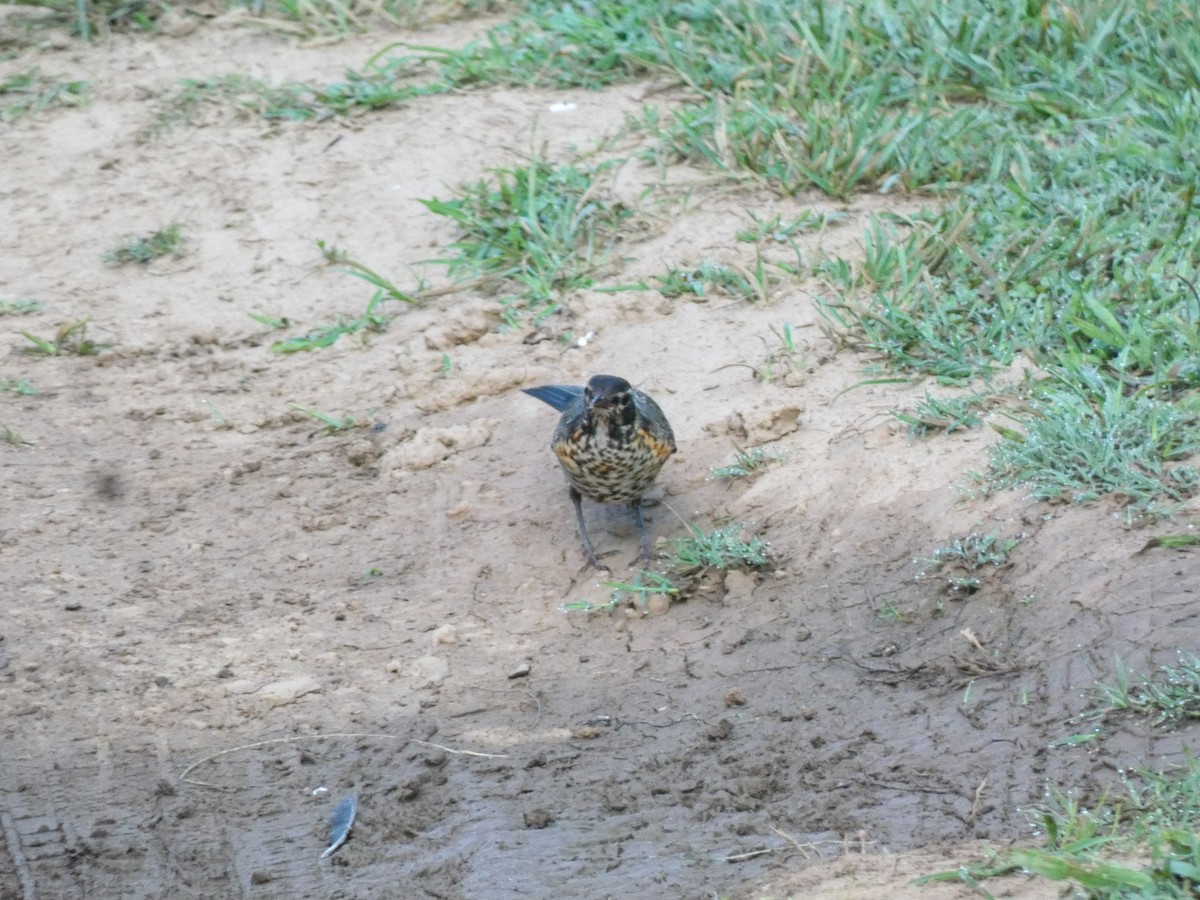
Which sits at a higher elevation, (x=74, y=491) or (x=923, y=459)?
(x=923, y=459)

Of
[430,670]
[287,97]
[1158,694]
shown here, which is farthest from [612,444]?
[287,97]

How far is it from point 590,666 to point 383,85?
4544 millimetres

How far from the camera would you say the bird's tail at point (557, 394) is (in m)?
5.86

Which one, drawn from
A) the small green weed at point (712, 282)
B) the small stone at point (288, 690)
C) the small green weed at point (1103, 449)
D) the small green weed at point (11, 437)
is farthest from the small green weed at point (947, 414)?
the small green weed at point (11, 437)

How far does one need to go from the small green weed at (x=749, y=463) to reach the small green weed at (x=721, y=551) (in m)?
0.29

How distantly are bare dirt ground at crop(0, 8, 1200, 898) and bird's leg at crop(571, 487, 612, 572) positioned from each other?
0.07 meters

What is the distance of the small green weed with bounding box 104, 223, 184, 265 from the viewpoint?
24.6ft

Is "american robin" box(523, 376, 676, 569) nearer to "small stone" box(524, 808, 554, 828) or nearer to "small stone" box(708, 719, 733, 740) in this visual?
"small stone" box(708, 719, 733, 740)

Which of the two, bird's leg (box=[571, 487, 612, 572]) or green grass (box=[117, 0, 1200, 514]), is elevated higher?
green grass (box=[117, 0, 1200, 514])

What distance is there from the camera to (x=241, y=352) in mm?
7012

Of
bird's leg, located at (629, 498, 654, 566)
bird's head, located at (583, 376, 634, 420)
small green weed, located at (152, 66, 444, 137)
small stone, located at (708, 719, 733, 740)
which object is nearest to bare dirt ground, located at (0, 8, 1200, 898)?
small stone, located at (708, 719, 733, 740)

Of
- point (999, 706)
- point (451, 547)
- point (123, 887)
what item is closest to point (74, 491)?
point (451, 547)

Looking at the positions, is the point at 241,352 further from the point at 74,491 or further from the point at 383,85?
the point at 383,85

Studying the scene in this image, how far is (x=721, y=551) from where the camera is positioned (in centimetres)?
516
